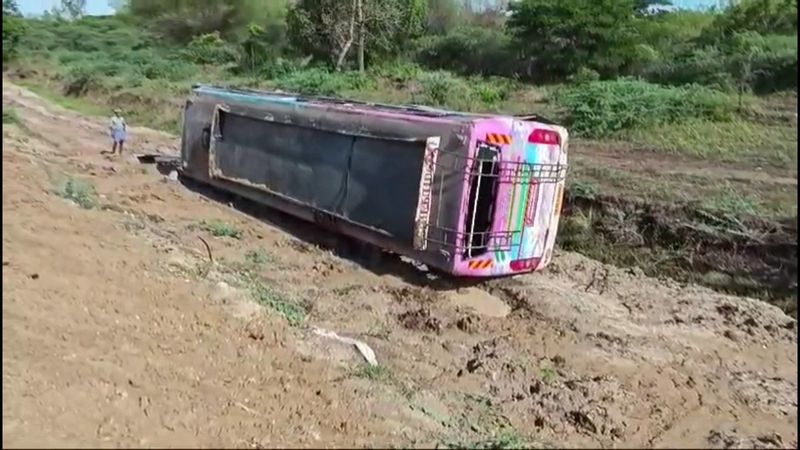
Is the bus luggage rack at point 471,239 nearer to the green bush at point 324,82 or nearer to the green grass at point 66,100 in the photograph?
the green bush at point 324,82

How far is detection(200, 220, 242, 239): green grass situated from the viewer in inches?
445

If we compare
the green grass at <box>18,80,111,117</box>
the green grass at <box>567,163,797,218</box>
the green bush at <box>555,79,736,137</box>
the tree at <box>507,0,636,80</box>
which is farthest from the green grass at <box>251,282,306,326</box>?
the green grass at <box>18,80,111,117</box>

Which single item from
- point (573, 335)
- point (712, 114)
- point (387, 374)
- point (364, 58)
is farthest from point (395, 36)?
point (387, 374)

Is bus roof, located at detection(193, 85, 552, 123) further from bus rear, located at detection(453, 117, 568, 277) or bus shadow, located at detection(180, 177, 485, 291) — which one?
bus shadow, located at detection(180, 177, 485, 291)

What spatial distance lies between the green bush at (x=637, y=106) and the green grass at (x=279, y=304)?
9.89 metres

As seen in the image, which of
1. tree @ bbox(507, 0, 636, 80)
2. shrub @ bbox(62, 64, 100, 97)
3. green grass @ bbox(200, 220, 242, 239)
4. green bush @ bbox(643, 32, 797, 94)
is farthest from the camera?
shrub @ bbox(62, 64, 100, 97)

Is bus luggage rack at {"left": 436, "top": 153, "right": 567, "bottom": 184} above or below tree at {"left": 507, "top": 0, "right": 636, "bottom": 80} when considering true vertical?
below

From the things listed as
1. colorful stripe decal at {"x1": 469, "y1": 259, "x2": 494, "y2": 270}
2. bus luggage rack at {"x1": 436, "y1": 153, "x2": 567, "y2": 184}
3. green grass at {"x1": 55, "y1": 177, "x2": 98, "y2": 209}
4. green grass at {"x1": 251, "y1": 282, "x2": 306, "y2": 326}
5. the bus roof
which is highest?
the bus roof

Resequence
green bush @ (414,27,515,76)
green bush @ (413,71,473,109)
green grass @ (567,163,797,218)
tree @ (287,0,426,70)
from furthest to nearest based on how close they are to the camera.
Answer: tree @ (287,0,426,70)
green bush @ (414,27,515,76)
green bush @ (413,71,473,109)
green grass @ (567,163,797,218)

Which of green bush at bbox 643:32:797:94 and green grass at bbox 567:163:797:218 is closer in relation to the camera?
green grass at bbox 567:163:797:218

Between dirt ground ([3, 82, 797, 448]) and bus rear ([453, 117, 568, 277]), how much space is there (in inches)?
26.9

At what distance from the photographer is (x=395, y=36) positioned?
105 ft

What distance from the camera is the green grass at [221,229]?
11.3 m

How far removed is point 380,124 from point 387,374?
4.37 metres
